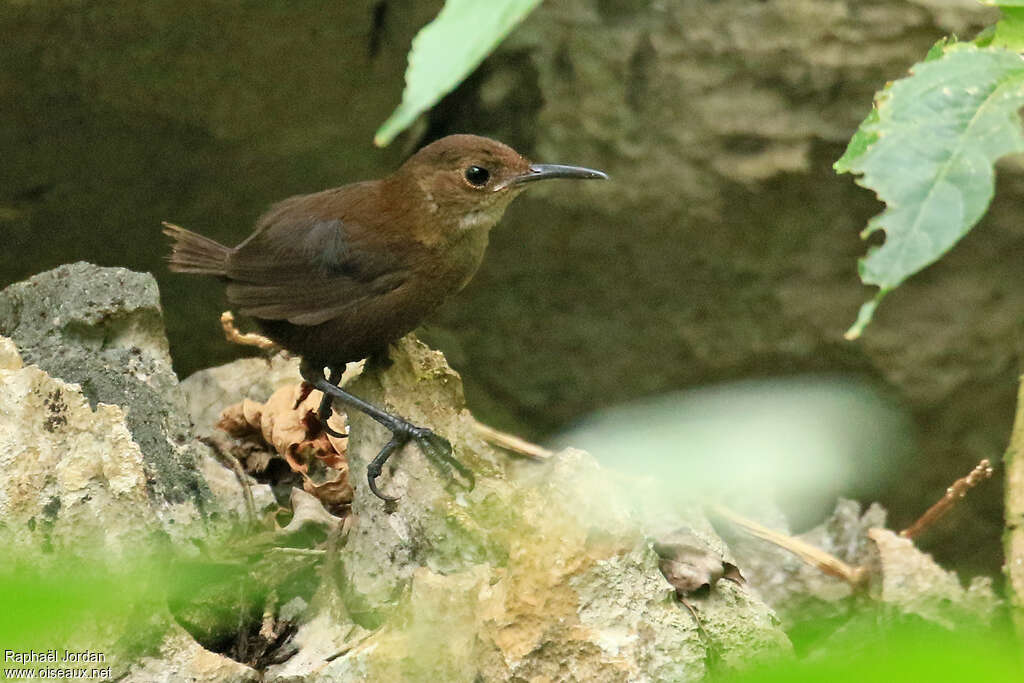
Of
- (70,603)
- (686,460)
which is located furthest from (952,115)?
(70,603)

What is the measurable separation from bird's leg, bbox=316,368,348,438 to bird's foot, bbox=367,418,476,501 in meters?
0.47

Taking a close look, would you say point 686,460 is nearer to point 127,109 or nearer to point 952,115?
point 952,115

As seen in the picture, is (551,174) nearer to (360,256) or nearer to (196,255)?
(360,256)

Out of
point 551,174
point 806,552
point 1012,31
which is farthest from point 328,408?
point 1012,31

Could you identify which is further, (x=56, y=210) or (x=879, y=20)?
(x=879, y=20)

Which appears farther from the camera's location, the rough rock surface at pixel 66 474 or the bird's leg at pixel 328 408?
the bird's leg at pixel 328 408

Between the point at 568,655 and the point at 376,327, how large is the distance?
3.80 ft

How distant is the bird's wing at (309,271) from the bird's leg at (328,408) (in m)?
0.19

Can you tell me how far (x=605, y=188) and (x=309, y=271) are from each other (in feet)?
4.54

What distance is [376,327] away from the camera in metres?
3.04

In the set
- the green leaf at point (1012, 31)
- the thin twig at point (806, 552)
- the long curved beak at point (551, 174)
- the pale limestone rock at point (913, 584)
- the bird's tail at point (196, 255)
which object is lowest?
the bird's tail at point (196, 255)

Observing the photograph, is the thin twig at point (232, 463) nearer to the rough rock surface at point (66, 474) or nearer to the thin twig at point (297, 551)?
the thin twig at point (297, 551)

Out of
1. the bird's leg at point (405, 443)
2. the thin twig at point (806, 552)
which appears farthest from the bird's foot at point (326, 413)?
the thin twig at point (806, 552)

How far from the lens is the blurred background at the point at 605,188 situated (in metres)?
3.61
